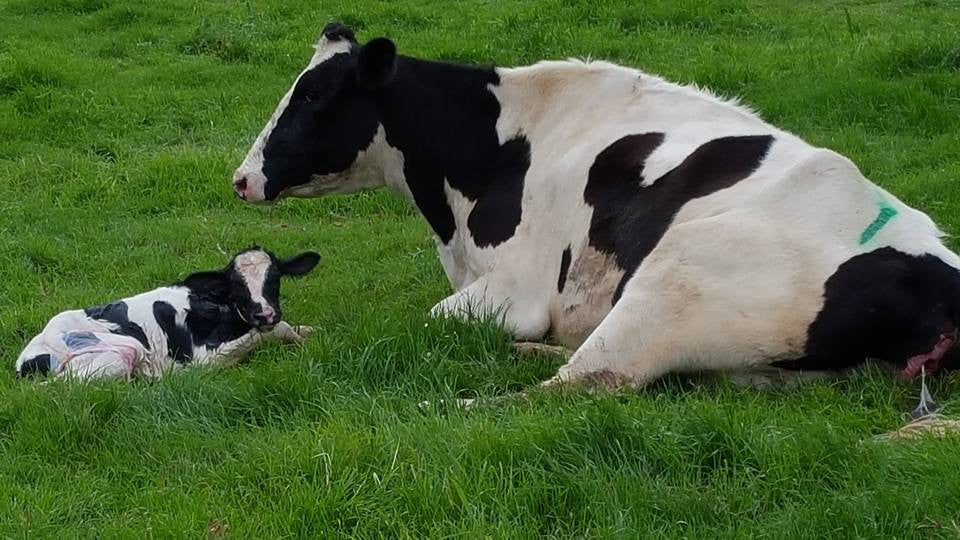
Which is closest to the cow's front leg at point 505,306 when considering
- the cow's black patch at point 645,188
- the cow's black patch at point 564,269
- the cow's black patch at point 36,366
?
the cow's black patch at point 564,269

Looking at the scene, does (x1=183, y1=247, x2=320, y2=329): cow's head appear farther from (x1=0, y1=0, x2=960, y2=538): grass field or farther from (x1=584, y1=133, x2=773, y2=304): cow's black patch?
(x1=584, y1=133, x2=773, y2=304): cow's black patch

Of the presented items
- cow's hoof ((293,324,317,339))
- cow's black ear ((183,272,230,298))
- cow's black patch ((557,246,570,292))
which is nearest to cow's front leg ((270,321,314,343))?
cow's hoof ((293,324,317,339))

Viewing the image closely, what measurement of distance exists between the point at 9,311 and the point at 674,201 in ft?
15.1

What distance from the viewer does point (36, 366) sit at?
23.3 ft

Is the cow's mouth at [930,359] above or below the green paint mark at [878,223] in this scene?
below

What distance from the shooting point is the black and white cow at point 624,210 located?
5.71 m

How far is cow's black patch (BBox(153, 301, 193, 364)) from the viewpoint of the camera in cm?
788

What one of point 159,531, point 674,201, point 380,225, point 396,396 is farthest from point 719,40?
point 159,531

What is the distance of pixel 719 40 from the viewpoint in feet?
50.7

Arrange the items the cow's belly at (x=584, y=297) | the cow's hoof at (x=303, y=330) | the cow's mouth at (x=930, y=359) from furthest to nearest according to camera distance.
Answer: the cow's hoof at (x=303, y=330) → the cow's belly at (x=584, y=297) → the cow's mouth at (x=930, y=359)

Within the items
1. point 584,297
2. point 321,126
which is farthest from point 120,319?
point 584,297

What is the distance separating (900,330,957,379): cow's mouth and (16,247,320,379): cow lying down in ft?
11.4

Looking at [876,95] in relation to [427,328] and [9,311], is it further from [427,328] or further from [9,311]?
[9,311]

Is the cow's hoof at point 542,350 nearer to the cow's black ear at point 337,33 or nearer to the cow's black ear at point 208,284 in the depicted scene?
the cow's black ear at point 208,284
